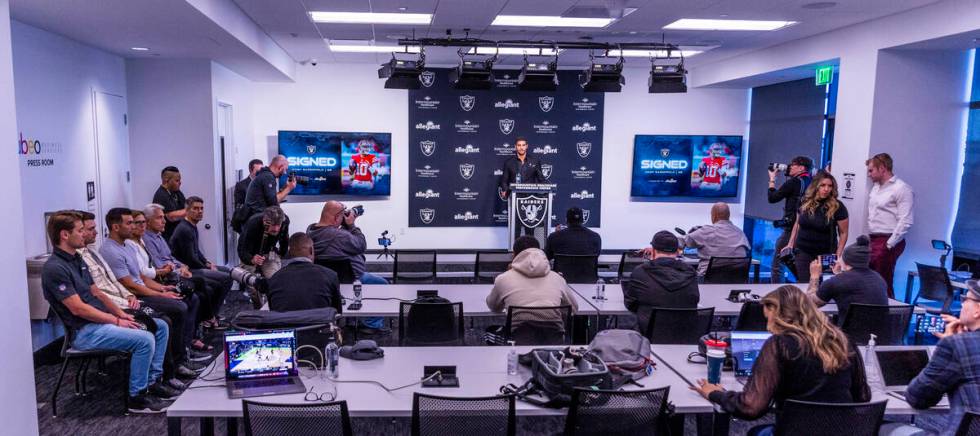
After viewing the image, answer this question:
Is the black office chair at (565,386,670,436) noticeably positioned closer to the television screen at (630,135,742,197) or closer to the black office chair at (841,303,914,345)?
the black office chair at (841,303,914,345)

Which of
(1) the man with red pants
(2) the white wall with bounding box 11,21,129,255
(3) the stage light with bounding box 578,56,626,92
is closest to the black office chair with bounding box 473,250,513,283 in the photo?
(3) the stage light with bounding box 578,56,626,92

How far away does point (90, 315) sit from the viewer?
4.55 metres

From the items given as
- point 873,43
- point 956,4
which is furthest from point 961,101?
point 956,4

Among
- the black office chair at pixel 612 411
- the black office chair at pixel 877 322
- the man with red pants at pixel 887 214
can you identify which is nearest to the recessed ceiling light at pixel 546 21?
the man with red pants at pixel 887 214

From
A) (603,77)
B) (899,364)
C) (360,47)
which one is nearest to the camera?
(899,364)

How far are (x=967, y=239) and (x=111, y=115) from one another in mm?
9905

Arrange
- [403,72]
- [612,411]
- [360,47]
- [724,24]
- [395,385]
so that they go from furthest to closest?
[360,47] → [403,72] → [724,24] → [395,385] → [612,411]

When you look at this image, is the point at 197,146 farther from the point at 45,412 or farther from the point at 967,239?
the point at 967,239

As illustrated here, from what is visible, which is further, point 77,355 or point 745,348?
point 77,355

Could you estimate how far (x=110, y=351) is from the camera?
4688 millimetres

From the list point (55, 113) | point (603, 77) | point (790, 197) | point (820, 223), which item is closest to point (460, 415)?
point (820, 223)

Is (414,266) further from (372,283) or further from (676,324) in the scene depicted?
(676,324)

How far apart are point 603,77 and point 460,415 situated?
20.8ft

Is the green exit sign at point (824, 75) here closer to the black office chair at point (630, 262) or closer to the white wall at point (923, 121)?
the white wall at point (923, 121)
